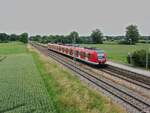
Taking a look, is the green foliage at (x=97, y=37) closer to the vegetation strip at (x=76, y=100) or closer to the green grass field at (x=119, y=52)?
the green grass field at (x=119, y=52)

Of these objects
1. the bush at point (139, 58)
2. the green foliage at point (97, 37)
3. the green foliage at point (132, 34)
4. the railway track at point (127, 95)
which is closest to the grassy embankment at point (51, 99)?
the railway track at point (127, 95)

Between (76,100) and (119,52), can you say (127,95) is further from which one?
(119,52)

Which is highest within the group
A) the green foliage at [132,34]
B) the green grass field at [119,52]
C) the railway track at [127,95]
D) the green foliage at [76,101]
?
the green foliage at [132,34]

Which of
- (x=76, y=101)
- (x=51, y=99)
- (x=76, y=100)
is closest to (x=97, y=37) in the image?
(x=51, y=99)

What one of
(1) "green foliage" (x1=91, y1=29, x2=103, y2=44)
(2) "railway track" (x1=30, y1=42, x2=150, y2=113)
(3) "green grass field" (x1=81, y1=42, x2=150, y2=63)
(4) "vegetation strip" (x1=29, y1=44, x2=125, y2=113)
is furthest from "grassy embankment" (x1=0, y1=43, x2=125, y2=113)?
(1) "green foliage" (x1=91, y1=29, x2=103, y2=44)

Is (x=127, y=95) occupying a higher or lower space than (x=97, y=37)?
lower

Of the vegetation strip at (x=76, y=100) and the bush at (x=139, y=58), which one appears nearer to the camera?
the vegetation strip at (x=76, y=100)

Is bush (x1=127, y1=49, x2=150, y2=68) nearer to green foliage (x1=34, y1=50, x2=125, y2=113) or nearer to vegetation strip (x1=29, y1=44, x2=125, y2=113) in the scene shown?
vegetation strip (x1=29, y1=44, x2=125, y2=113)

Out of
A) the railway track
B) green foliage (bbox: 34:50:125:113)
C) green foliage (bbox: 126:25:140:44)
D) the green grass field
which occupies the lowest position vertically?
the green grass field

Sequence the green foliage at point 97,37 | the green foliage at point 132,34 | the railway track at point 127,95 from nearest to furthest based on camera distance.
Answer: the railway track at point 127,95
the green foliage at point 132,34
the green foliage at point 97,37

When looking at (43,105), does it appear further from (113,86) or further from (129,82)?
(129,82)

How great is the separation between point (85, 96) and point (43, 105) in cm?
375

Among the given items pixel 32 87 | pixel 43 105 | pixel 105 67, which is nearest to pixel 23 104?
pixel 43 105

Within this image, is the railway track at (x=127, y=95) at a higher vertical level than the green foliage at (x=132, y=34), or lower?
lower
